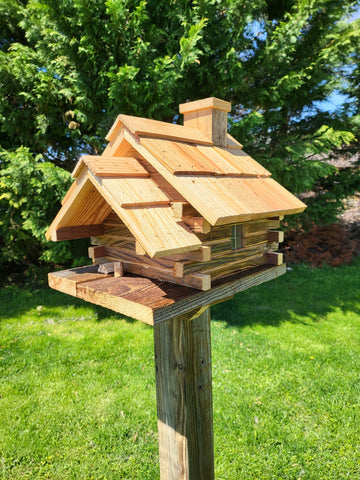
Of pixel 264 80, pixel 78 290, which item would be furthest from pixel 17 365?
pixel 264 80

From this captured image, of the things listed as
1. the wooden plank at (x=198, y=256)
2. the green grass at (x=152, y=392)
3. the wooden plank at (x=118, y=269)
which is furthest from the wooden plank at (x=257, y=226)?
the green grass at (x=152, y=392)

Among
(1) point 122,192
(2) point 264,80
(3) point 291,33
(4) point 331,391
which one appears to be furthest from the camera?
(2) point 264,80

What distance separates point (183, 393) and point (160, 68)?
3.71 metres

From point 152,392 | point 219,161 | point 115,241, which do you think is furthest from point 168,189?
point 152,392

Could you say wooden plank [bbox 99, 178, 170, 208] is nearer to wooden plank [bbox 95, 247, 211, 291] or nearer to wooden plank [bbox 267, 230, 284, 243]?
wooden plank [bbox 95, 247, 211, 291]

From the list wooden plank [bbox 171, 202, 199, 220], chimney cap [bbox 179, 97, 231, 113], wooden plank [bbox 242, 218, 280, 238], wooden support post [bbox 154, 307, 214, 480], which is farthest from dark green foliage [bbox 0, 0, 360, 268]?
wooden support post [bbox 154, 307, 214, 480]

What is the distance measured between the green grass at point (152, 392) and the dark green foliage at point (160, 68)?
6.05ft

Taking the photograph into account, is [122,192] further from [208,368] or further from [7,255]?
[7,255]

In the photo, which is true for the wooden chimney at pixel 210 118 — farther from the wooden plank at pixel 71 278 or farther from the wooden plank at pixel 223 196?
the wooden plank at pixel 71 278

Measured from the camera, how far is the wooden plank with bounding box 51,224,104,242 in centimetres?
153

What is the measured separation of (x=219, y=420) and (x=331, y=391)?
122cm

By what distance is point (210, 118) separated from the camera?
5.45 feet

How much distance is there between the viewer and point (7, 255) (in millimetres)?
5930

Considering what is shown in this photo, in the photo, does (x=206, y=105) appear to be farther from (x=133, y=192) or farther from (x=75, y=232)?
(x=75, y=232)
